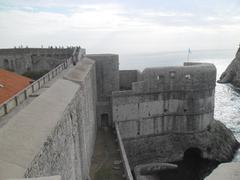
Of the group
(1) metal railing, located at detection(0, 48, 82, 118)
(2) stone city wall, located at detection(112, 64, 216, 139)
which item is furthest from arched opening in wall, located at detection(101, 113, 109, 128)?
(1) metal railing, located at detection(0, 48, 82, 118)

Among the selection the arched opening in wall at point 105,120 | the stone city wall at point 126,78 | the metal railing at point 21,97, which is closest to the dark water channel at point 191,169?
the arched opening in wall at point 105,120

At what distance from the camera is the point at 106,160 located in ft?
71.7

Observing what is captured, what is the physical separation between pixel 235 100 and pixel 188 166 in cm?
3528

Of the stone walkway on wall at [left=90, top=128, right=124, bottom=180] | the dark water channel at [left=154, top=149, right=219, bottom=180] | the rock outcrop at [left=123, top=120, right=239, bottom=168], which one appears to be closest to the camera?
the stone walkway on wall at [left=90, top=128, right=124, bottom=180]

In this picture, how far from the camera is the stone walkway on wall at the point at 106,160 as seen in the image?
1989 cm

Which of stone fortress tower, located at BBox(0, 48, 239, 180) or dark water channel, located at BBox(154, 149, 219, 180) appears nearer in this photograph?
stone fortress tower, located at BBox(0, 48, 239, 180)

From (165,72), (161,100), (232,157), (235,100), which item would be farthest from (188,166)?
(235,100)

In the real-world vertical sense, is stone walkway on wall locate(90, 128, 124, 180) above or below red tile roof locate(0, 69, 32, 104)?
below

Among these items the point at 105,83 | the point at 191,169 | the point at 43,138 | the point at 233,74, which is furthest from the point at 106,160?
the point at 233,74

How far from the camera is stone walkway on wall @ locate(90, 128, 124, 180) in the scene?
783 inches

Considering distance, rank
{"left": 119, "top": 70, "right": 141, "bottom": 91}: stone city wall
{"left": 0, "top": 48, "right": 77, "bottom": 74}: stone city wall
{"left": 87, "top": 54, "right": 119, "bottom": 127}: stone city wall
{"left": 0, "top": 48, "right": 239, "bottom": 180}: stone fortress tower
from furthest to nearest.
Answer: {"left": 0, "top": 48, "right": 77, "bottom": 74}: stone city wall → {"left": 119, "top": 70, "right": 141, "bottom": 91}: stone city wall → {"left": 87, "top": 54, "right": 119, "bottom": 127}: stone city wall → {"left": 0, "top": 48, "right": 239, "bottom": 180}: stone fortress tower

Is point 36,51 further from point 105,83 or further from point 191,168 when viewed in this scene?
point 191,168

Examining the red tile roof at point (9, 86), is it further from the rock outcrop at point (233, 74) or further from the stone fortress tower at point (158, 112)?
the rock outcrop at point (233, 74)

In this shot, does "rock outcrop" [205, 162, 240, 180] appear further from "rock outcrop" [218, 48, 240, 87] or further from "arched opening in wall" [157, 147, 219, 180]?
"rock outcrop" [218, 48, 240, 87]
